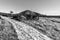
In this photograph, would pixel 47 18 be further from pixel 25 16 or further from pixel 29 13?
pixel 25 16

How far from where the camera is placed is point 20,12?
6816 millimetres

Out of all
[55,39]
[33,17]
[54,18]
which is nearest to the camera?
[55,39]

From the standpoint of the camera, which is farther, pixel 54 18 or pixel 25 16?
pixel 25 16

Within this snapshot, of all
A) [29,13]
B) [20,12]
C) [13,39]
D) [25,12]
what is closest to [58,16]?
[29,13]

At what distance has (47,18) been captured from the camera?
608 cm

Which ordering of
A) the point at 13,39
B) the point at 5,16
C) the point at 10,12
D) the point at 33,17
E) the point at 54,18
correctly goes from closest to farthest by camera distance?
the point at 13,39, the point at 54,18, the point at 33,17, the point at 10,12, the point at 5,16

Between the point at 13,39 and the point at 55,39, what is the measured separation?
2402mm

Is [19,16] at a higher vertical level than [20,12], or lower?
lower

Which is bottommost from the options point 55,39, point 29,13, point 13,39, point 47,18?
point 55,39

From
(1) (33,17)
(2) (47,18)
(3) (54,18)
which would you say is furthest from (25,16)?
(3) (54,18)

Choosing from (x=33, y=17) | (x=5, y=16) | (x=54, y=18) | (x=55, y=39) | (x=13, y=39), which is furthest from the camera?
(x=5, y=16)

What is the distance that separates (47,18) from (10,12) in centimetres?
514

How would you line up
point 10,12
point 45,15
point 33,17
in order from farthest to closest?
1. point 10,12
2. point 33,17
3. point 45,15

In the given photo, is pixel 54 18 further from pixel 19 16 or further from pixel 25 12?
pixel 19 16
